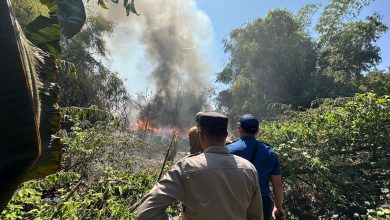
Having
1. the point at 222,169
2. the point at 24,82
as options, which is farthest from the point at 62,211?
the point at 24,82

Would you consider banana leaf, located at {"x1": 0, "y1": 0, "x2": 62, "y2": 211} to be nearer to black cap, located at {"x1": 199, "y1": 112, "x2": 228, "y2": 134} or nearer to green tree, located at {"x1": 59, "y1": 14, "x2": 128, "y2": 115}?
black cap, located at {"x1": 199, "y1": 112, "x2": 228, "y2": 134}

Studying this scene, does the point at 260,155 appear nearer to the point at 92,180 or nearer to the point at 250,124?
the point at 250,124

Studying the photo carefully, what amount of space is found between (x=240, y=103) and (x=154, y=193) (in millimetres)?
19517

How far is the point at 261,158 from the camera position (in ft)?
10.4

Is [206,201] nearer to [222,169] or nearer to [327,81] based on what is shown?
[222,169]

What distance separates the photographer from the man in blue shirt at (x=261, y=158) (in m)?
3.14

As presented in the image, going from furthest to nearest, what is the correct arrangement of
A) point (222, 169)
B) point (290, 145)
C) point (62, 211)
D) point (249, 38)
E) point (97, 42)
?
1. point (249, 38)
2. point (97, 42)
3. point (290, 145)
4. point (62, 211)
5. point (222, 169)

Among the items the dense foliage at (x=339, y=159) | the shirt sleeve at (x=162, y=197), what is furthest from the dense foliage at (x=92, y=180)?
the dense foliage at (x=339, y=159)

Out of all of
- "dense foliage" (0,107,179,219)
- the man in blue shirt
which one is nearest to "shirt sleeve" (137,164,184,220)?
"dense foliage" (0,107,179,219)

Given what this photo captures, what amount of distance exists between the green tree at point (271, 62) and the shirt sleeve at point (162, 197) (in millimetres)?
17212

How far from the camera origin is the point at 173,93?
35.0m

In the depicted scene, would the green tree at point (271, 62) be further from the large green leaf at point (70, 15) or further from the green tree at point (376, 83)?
the large green leaf at point (70, 15)

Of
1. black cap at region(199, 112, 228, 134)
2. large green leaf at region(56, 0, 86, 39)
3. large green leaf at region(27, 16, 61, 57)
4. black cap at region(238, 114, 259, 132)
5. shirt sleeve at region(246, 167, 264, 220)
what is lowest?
shirt sleeve at region(246, 167, 264, 220)

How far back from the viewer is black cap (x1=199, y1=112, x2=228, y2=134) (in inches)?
78.4
